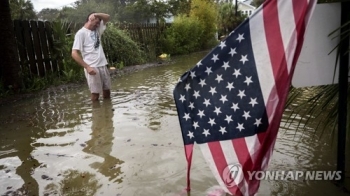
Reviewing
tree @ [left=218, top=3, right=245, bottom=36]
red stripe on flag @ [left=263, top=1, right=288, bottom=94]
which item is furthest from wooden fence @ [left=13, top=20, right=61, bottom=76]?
tree @ [left=218, top=3, right=245, bottom=36]

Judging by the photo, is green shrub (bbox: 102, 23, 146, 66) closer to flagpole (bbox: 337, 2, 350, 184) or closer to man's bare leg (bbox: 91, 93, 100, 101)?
man's bare leg (bbox: 91, 93, 100, 101)

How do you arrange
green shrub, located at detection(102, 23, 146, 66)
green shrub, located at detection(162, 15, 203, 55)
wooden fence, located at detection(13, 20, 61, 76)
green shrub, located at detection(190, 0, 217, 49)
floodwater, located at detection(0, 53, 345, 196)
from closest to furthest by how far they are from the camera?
1. floodwater, located at detection(0, 53, 345, 196)
2. wooden fence, located at detection(13, 20, 61, 76)
3. green shrub, located at detection(102, 23, 146, 66)
4. green shrub, located at detection(162, 15, 203, 55)
5. green shrub, located at detection(190, 0, 217, 49)

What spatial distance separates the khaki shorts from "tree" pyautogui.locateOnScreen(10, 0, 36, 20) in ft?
92.1

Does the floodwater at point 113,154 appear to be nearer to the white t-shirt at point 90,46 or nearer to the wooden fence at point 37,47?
the white t-shirt at point 90,46

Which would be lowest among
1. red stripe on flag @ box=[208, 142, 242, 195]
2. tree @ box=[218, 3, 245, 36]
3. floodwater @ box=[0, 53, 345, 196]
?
floodwater @ box=[0, 53, 345, 196]

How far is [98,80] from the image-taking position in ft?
20.2

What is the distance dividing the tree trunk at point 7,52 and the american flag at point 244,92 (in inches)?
228

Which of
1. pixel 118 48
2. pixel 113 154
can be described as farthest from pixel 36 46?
pixel 113 154

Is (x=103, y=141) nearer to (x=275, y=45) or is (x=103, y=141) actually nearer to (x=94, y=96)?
(x=94, y=96)

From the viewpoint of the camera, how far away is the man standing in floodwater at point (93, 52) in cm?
600

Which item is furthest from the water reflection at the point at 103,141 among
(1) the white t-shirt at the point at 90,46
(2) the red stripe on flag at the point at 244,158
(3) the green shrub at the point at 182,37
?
(3) the green shrub at the point at 182,37

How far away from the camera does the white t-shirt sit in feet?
19.7

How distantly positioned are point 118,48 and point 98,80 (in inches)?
238

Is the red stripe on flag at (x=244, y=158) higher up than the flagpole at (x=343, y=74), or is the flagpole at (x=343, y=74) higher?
the flagpole at (x=343, y=74)
